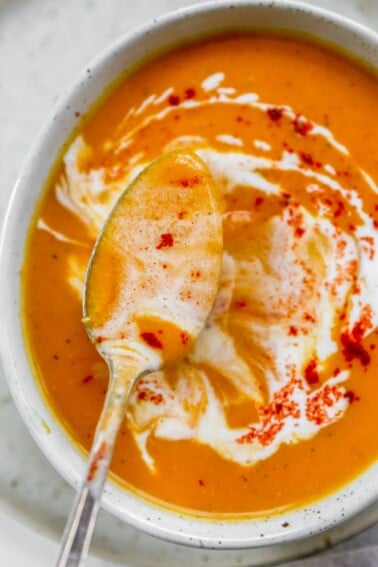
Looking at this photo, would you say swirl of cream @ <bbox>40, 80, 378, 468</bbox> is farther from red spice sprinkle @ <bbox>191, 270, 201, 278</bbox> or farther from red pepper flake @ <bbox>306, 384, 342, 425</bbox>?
red spice sprinkle @ <bbox>191, 270, 201, 278</bbox>

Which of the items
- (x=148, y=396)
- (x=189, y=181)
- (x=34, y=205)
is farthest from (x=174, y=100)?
(x=148, y=396)

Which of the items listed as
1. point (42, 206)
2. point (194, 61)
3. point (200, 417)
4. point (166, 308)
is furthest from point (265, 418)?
point (194, 61)

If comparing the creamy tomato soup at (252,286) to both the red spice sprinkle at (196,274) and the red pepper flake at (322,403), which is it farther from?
the red spice sprinkle at (196,274)

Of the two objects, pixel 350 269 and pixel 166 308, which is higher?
pixel 350 269

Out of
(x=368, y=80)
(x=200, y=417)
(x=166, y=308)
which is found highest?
(x=368, y=80)

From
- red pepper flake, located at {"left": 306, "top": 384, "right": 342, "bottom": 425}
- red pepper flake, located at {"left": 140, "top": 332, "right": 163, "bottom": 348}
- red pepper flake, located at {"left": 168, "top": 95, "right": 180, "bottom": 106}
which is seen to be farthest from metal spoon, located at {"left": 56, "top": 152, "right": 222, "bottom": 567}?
red pepper flake, located at {"left": 306, "top": 384, "right": 342, "bottom": 425}

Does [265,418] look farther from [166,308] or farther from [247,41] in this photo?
[247,41]

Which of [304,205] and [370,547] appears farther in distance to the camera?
[370,547]

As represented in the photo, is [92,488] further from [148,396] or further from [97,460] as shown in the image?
[148,396]
